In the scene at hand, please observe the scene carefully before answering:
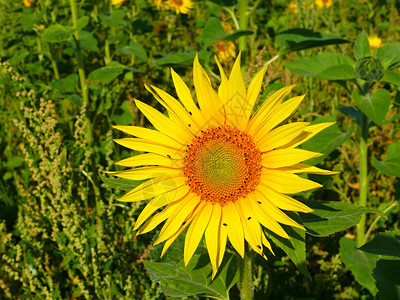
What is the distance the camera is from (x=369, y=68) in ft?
6.55

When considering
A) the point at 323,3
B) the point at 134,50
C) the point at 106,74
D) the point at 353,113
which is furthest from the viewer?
the point at 323,3

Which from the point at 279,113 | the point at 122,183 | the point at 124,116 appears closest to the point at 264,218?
the point at 279,113

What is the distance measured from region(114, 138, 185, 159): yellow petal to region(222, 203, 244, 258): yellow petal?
291mm

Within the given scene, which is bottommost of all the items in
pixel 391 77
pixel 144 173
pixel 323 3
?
pixel 144 173

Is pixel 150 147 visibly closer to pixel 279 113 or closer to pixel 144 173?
pixel 144 173

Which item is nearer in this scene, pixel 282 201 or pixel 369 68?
pixel 282 201

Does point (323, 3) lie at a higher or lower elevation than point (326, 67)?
higher

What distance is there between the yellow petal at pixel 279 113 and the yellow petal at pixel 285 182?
0.53 feet

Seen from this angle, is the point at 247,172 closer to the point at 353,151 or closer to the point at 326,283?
the point at 326,283

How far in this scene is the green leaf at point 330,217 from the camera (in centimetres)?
146

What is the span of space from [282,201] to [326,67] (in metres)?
1.12

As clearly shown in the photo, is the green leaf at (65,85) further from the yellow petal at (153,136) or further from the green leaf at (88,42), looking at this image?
the yellow petal at (153,136)

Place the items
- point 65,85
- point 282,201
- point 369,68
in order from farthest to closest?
point 65,85
point 369,68
point 282,201

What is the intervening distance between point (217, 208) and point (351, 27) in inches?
215
